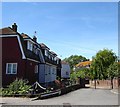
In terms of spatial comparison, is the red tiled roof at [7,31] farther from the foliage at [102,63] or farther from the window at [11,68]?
the foliage at [102,63]

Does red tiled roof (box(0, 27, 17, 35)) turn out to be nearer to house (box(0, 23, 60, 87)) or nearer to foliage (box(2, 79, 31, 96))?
house (box(0, 23, 60, 87))

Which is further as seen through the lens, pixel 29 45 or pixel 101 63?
pixel 101 63

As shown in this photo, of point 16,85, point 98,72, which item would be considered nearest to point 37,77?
point 16,85

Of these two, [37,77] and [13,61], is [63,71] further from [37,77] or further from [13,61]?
[13,61]

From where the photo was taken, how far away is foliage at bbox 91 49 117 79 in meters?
65.4

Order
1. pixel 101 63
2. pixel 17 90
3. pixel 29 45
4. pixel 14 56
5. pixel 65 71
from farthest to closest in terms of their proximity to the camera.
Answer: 1. pixel 65 71
2. pixel 101 63
3. pixel 29 45
4. pixel 14 56
5. pixel 17 90

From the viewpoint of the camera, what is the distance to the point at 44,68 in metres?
40.6

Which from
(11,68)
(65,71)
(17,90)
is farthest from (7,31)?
(65,71)

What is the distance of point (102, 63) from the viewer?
71438mm

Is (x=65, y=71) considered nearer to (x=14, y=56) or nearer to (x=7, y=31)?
(x=7, y=31)

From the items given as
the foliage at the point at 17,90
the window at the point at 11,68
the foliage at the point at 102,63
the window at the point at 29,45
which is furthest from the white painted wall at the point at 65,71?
the foliage at the point at 17,90

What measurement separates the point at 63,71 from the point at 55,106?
79.1 meters

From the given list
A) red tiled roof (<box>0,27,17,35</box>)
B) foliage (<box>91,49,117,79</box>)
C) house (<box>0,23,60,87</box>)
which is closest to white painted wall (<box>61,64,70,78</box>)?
foliage (<box>91,49,117,79</box>)

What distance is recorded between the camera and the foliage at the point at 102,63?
214 feet
